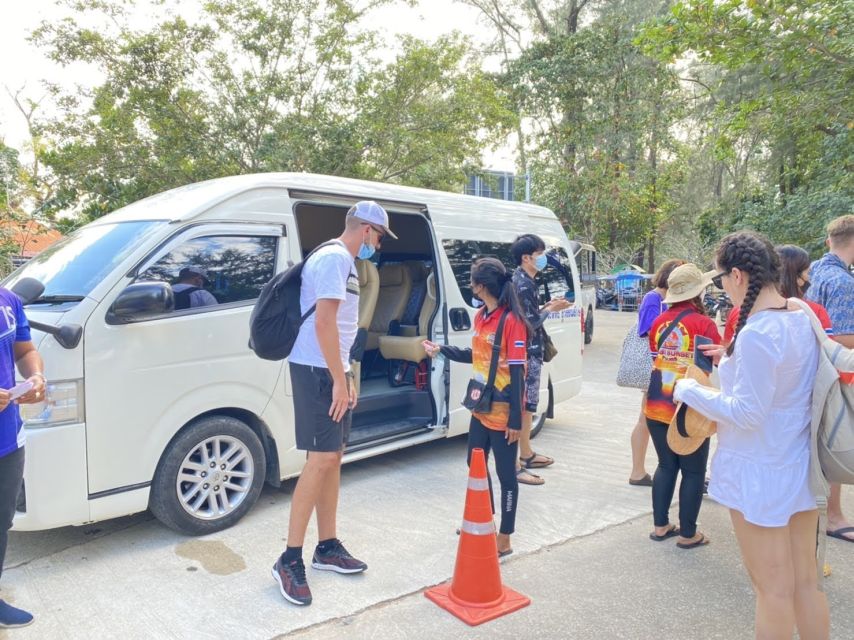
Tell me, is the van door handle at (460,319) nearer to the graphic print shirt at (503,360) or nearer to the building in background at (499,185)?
the graphic print shirt at (503,360)

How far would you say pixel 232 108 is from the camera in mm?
12758

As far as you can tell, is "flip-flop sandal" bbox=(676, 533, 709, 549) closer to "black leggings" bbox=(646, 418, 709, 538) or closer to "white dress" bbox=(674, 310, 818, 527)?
"black leggings" bbox=(646, 418, 709, 538)

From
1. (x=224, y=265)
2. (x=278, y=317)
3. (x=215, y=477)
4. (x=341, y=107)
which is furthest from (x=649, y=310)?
(x=341, y=107)

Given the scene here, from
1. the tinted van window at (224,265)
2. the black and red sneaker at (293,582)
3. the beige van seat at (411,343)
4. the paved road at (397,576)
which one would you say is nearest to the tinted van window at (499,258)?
the beige van seat at (411,343)

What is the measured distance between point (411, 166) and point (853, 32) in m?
8.12

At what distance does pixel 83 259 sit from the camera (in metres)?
3.99

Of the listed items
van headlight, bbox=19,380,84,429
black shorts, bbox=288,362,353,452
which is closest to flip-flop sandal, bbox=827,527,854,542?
black shorts, bbox=288,362,353,452

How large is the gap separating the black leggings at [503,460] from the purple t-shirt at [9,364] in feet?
7.24

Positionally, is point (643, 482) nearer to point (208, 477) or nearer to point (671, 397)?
point (671, 397)

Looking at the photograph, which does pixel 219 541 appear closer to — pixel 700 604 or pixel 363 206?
pixel 363 206

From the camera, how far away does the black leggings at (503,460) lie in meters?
3.58

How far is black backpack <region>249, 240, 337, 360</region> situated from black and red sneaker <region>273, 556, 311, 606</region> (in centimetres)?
108

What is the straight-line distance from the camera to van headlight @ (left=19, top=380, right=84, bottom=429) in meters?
3.32

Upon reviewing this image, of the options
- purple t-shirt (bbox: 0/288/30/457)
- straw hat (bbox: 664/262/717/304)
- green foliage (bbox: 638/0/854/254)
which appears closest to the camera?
purple t-shirt (bbox: 0/288/30/457)
